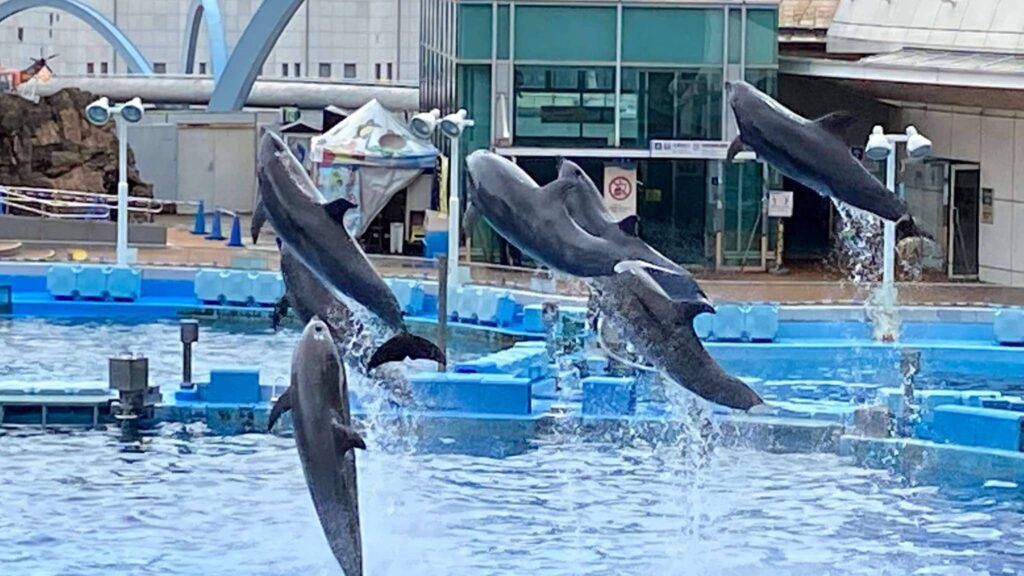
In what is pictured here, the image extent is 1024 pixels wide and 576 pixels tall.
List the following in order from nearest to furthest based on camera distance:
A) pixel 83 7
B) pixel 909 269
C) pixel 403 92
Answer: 1. pixel 909 269
2. pixel 403 92
3. pixel 83 7

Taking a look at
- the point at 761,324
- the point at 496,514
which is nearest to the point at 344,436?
the point at 496,514

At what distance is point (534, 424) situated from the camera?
54.7 ft

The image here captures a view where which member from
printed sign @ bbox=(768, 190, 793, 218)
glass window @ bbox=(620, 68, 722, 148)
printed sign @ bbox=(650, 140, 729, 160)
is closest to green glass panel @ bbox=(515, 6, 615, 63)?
glass window @ bbox=(620, 68, 722, 148)

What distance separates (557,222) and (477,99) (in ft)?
54.7

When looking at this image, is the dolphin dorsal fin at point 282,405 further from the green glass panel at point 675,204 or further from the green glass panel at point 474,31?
the green glass panel at point 675,204

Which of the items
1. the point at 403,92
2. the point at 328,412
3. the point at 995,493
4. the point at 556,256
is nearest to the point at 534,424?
the point at 995,493

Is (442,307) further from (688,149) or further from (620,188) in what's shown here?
(688,149)

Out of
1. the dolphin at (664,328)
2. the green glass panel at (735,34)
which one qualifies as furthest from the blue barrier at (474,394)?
the green glass panel at (735,34)

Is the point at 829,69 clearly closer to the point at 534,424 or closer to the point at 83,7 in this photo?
the point at 534,424

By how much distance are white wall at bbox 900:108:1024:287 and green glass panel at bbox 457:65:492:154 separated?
574cm

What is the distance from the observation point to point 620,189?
2747 centimetres

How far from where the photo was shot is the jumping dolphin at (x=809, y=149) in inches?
444

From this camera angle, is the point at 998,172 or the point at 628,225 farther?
the point at 998,172

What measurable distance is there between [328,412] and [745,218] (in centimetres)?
1864
